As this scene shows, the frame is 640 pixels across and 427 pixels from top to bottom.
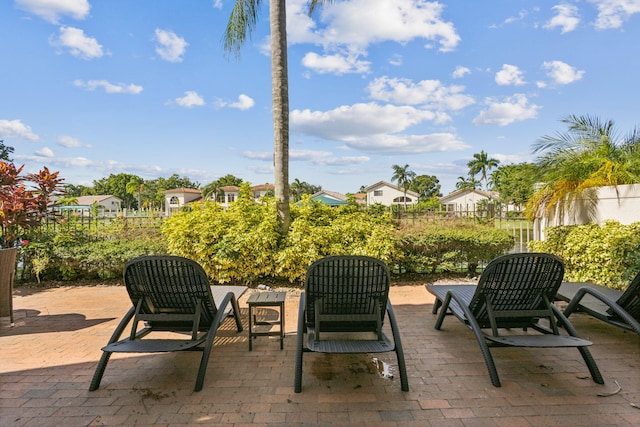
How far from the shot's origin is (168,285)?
2.68m

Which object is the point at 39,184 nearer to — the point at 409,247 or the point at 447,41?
the point at 409,247

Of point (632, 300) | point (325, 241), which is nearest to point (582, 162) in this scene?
point (632, 300)

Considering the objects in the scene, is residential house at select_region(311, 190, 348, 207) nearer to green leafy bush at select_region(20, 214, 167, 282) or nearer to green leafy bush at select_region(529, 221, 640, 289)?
green leafy bush at select_region(20, 214, 167, 282)

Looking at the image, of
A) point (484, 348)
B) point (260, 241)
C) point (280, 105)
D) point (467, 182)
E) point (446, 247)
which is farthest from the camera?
point (467, 182)

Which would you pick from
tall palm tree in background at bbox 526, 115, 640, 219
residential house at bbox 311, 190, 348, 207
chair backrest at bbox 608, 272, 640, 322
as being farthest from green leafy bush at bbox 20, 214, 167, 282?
tall palm tree in background at bbox 526, 115, 640, 219

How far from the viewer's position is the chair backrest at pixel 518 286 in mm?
2693

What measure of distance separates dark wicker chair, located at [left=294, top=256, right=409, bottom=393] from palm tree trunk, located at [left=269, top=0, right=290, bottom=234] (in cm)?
338

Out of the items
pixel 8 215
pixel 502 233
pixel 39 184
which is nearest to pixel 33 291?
pixel 8 215

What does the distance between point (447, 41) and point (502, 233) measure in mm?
5203

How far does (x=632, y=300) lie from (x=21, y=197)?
8968 millimetres

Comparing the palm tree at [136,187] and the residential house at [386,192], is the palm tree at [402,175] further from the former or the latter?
the palm tree at [136,187]

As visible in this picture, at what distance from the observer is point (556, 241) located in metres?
6.00

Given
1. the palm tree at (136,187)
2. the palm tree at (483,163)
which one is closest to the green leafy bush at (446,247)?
the palm tree at (483,163)

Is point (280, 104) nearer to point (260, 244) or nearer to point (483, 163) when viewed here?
point (260, 244)
